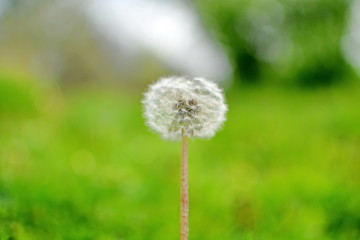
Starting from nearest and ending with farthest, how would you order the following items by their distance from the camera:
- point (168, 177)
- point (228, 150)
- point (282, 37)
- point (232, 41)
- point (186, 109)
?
point (186, 109) → point (168, 177) → point (228, 150) → point (282, 37) → point (232, 41)

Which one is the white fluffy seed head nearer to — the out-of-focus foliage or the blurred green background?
the blurred green background

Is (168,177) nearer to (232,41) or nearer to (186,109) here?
(186,109)

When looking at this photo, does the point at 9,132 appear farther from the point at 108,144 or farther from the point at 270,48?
the point at 270,48

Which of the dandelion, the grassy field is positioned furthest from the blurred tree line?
the dandelion

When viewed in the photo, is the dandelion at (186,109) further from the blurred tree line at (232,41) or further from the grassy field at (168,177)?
the blurred tree line at (232,41)

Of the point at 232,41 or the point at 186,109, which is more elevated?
the point at 232,41

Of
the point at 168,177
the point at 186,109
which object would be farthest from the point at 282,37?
the point at 186,109

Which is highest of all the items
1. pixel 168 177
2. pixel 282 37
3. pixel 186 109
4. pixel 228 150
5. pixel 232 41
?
pixel 232 41

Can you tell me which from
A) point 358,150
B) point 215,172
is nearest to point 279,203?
point 215,172
